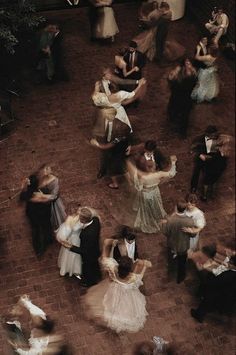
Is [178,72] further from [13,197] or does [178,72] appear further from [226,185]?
[13,197]

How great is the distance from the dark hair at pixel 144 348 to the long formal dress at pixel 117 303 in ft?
0.67

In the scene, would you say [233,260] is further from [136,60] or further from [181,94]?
[136,60]

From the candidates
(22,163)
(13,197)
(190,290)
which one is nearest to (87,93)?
(22,163)

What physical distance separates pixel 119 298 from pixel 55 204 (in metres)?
1.72

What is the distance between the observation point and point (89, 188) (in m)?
9.13

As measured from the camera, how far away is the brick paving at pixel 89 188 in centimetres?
739

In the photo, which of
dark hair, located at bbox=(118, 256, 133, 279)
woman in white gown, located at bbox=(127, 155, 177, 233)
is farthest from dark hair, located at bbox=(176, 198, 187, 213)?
dark hair, located at bbox=(118, 256, 133, 279)

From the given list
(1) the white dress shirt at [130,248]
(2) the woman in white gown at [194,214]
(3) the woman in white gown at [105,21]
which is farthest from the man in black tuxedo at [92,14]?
(1) the white dress shirt at [130,248]

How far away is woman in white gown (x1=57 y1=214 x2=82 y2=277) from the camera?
693cm

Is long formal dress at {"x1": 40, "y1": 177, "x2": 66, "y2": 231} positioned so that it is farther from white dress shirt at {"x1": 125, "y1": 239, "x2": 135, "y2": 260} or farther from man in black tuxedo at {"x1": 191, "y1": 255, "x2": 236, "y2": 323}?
man in black tuxedo at {"x1": 191, "y1": 255, "x2": 236, "y2": 323}

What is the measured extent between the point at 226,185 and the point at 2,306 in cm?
434

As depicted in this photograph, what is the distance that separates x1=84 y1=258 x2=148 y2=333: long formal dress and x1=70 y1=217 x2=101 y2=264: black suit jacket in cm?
34

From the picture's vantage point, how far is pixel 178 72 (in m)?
9.28

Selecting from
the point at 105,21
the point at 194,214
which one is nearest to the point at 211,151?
the point at 194,214
